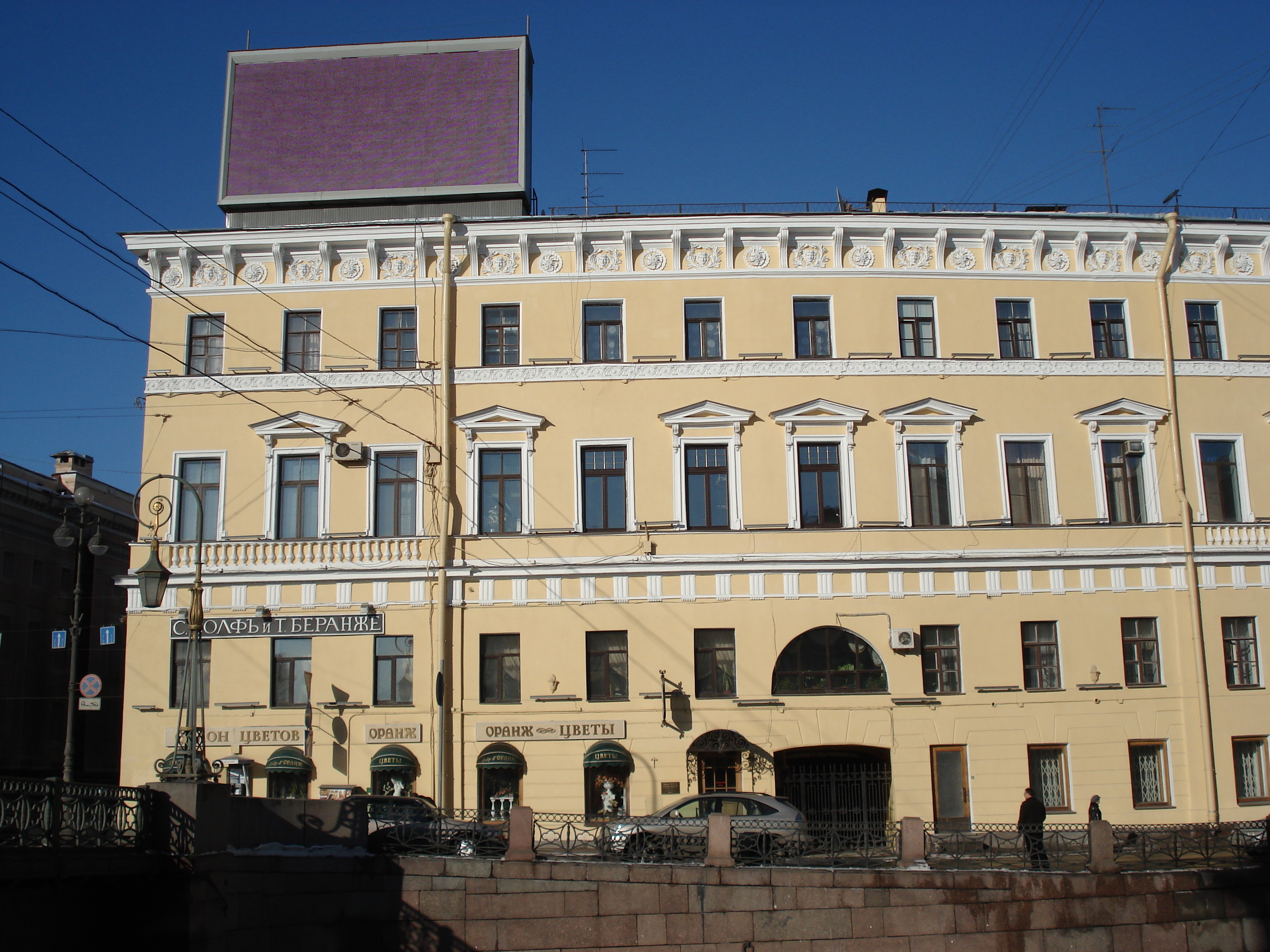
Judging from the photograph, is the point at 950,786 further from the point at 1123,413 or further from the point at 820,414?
the point at 1123,413

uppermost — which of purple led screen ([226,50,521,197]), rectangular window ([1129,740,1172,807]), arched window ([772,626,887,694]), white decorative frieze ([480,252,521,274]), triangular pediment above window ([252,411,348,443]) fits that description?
purple led screen ([226,50,521,197])

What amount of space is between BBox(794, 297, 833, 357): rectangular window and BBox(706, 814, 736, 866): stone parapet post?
1177cm

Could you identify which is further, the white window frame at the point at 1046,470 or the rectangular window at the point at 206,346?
the rectangular window at the point at 206,346

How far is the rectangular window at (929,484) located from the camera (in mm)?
25219

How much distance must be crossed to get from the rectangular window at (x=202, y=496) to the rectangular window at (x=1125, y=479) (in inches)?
785

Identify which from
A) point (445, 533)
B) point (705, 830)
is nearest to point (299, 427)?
point (445, 533)

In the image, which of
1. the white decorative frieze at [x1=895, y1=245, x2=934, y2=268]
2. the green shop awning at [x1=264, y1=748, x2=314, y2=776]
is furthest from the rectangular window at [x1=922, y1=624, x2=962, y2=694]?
the green shop awning at [x1=264, y1=748, x2=314, y2=776]

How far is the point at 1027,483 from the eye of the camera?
84.1ft

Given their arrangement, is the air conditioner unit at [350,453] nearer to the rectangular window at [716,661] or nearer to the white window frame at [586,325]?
the white window frame at [586,325]

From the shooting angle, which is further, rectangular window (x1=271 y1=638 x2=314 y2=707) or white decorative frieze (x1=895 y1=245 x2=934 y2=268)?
white decorative frieze (x1=895 y1=245 x2=934 y2=268)

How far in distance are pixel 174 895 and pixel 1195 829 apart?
1569cm

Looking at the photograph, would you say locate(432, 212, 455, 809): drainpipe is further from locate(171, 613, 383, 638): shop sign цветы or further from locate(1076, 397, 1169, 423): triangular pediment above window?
locate(1076, 397, 1169, 423): triangular pediment above window

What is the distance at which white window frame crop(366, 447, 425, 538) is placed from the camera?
82.0 feet

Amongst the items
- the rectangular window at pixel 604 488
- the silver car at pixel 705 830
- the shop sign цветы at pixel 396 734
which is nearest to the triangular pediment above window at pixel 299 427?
the rectangular window at pixel 604 488
